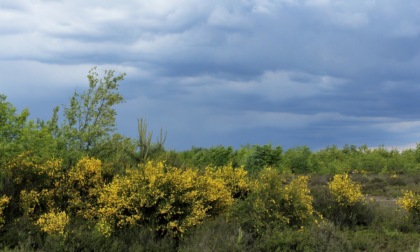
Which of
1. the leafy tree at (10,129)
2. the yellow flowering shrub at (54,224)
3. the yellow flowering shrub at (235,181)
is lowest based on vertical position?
the yellow flowering shrub at (54,224)

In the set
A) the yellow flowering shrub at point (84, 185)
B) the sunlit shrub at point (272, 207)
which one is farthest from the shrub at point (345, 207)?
the yellow flowering shrub at point (84, 185)

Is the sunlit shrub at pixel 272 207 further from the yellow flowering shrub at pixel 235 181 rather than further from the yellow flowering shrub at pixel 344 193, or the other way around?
the yellow flowering shrub at pixel 344 193

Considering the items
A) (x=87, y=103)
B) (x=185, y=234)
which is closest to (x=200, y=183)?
(x=185, y=234)

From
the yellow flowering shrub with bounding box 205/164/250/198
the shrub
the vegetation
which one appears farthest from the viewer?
the yellow flowering shrub with bounding box 205/164/250/198

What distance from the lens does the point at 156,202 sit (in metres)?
9.56

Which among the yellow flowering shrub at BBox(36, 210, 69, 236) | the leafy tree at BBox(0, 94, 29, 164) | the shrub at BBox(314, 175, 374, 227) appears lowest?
the yellow flowering shrub at BBox(36, 210, 69, 236)

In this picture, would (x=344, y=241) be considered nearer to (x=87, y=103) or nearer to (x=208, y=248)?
(x=208, y=248)

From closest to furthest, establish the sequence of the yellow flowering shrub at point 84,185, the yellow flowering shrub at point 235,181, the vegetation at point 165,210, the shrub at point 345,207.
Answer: the vegetation at point 165,210, the yellow flowering shrub at point 84,185, the shrub at point 345,207, the yellow flowering shrub at point 235,181

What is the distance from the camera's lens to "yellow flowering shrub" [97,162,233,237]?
934 centimetres

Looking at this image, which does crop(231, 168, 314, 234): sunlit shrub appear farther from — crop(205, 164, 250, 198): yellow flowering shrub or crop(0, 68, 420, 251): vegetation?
crop(205, 164, 250, 198): yellow flowering shrub

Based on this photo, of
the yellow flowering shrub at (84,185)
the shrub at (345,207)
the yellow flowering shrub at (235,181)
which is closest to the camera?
the yellow flowering shrub at (84,185)

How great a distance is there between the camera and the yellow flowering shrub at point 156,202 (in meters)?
9.34

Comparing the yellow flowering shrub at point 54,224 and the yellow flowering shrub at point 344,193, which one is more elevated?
the yellow flowering shrub at point 344,193

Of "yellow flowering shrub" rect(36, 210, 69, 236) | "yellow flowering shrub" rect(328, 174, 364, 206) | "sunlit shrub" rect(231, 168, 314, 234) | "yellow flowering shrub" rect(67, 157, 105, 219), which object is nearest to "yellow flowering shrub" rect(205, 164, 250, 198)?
"sunlit shrub" rect(231, 168, 314, 234)
